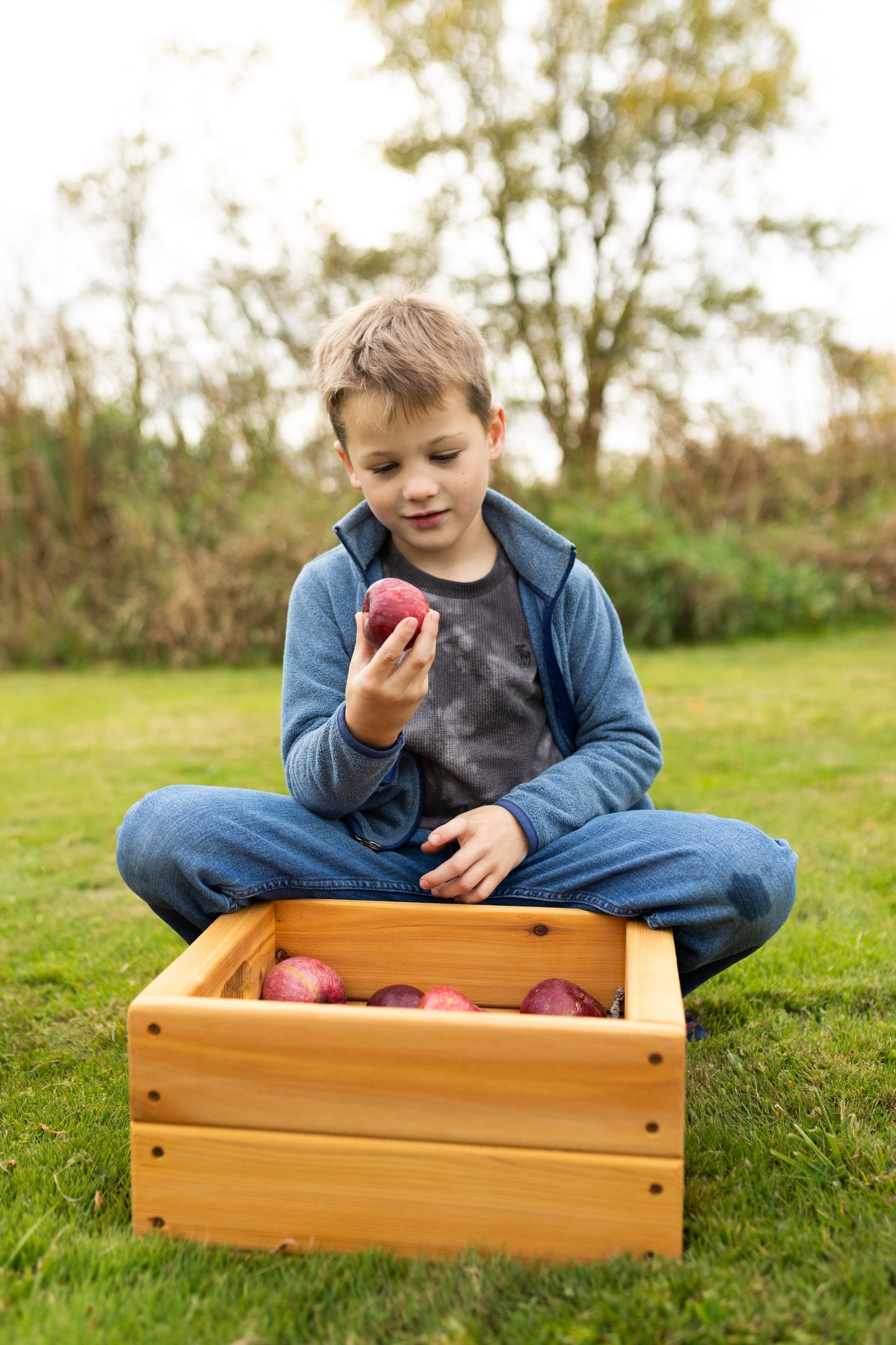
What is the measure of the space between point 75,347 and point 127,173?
2.62 m

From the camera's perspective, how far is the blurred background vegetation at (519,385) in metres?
8.91

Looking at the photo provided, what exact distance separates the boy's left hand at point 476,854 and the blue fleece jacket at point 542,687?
33mm

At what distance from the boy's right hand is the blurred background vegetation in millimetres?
6788

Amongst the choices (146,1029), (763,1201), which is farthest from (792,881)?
(146,1029)

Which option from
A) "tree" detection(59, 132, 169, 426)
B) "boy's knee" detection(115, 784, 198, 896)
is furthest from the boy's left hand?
"tree" detection(59, 132, 169, 426)

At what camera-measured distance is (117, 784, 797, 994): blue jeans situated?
186 cm

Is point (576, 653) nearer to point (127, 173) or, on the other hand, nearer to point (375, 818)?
point (375, 818)

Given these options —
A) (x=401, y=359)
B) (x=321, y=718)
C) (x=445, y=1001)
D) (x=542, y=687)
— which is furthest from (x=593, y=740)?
(x=401, y=359)

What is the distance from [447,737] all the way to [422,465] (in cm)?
53

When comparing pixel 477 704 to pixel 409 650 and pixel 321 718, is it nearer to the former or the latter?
pixel 321 718

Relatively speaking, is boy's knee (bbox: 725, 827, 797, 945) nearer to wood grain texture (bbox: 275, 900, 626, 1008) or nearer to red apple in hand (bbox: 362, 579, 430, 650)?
wood grain texture (bbox: 275, 900, 626, 1008)

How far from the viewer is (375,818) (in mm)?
2182

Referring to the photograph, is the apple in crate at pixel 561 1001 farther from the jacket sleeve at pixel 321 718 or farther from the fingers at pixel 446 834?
the jacket sleeve at pixel 321 718

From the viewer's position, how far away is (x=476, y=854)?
195cm
